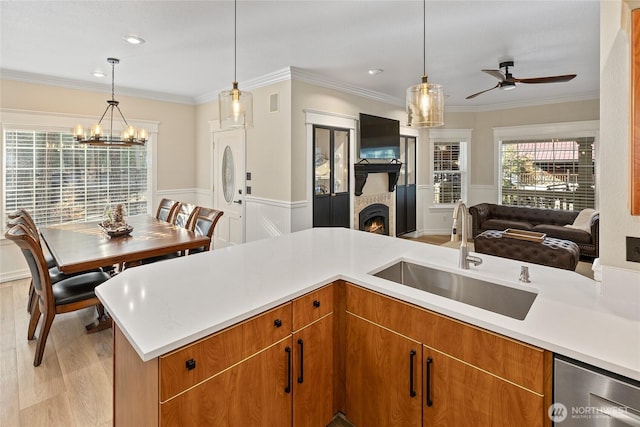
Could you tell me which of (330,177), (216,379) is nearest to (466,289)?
(216,379)

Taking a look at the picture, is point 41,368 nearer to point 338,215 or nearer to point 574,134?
point 338,215

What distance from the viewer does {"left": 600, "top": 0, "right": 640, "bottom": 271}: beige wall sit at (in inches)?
51.0

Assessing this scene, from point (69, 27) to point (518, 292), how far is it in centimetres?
408

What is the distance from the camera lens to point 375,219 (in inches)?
240

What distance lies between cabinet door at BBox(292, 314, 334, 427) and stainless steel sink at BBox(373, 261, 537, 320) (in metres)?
0.48

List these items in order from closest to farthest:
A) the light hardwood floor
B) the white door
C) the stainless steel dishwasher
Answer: the stainless steel dishwasher
the light hardwood floor
the white door

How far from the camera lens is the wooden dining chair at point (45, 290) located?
244cm

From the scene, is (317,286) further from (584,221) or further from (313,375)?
(584,221)

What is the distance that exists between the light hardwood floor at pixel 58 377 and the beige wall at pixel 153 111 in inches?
115

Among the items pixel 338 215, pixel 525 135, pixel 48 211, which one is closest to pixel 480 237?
pixel 338 215

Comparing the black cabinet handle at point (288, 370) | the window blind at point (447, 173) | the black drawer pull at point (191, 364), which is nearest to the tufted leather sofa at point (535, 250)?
the window blind at point (447, 173)

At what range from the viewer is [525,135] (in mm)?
6582

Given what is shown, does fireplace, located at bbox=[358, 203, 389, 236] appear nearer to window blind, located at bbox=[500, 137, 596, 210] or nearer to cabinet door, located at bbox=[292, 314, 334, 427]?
window blind, located at bbox=[500, 137, 596, 210]

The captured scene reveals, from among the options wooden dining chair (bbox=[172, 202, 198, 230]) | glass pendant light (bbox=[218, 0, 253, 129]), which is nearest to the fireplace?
wooden dining chair (bbox=[172, 202, 198, 230])
